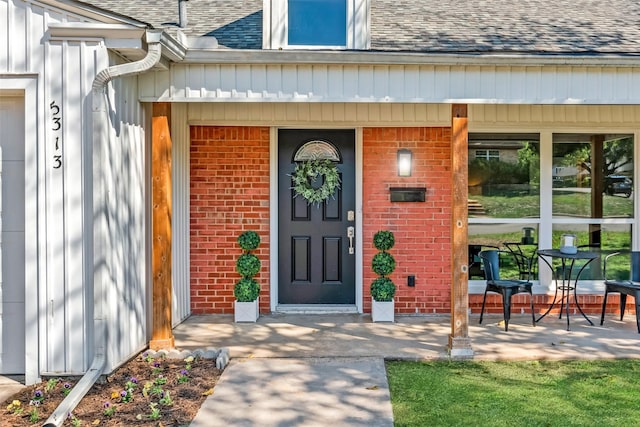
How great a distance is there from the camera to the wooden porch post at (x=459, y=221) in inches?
206

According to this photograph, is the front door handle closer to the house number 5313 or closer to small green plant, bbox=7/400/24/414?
the house number 5313

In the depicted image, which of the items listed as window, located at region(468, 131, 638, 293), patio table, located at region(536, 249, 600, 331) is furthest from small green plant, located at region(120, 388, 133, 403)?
patio table, located at region(536, 249, 600, 331)

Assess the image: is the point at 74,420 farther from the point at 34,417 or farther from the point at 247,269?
the point at 247,269

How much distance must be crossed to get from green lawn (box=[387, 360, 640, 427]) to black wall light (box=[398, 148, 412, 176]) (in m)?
2.68

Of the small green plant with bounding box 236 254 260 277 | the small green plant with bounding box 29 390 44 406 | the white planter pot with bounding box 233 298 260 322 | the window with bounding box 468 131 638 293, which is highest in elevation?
the window with bounding box 468 131 638 293

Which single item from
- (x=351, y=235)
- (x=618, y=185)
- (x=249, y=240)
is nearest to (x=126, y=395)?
(x=249, y=240)

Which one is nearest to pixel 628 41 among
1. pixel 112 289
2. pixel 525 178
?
pixel 525 178

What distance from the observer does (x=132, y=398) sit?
14.1ft

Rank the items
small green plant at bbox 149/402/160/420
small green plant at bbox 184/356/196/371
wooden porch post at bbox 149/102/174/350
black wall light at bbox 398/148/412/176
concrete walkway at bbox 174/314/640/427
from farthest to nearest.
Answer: black wall light at bbox 398/148/412/176 → wooden porch post at bbox 149/102/174/350 → small green plant at bbox 184/356/196/371 → concrete walkway at bbox 174/314/640/427 → small green plant at bbox 149/402/160/420

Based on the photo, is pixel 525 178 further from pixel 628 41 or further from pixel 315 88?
pixel 315 88

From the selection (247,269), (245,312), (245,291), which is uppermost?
(247,269)

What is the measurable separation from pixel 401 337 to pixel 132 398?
2.82 m

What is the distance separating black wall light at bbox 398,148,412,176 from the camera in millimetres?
7078

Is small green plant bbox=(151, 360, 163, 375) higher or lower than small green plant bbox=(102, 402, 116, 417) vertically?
higher
